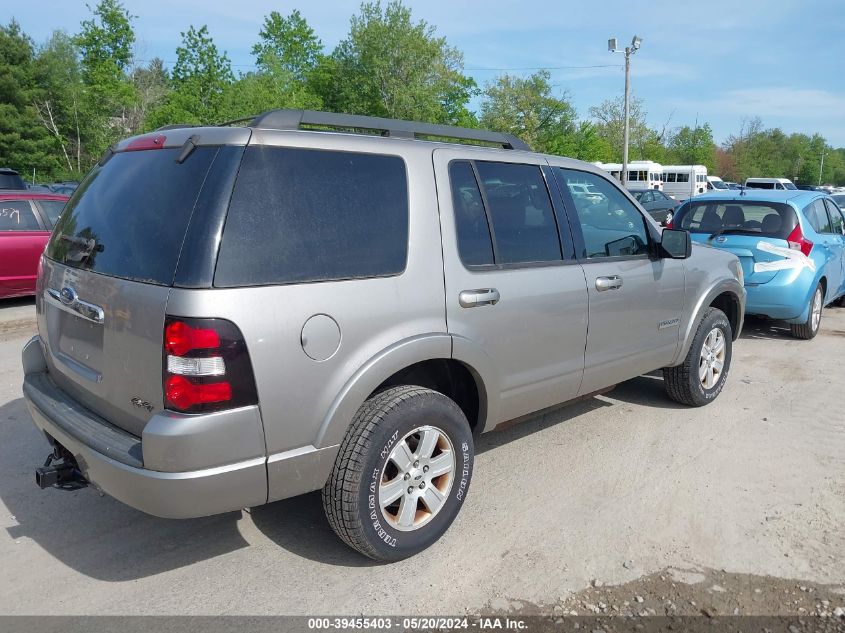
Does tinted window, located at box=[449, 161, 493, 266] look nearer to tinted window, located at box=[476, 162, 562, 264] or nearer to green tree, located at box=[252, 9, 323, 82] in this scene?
tinted window, located at box=[476, 162, 562, 264]

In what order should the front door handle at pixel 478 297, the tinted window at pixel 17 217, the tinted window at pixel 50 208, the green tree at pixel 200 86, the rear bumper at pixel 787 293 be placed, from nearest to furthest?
the front door handle at pixel 478 297 < the rear bumper at pixel 787 293 < the tinted window at pixel 17 217 < the tinted window at pixel 50 208 < the green tree at pixel 200 86

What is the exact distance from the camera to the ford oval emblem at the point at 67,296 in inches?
120

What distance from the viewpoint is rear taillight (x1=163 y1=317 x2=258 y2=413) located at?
2510 mm

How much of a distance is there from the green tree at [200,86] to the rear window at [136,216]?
32470 millimetres

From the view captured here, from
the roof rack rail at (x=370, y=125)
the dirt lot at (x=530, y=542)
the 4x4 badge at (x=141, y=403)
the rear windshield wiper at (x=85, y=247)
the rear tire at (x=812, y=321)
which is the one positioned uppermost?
the roof rack rail at (x=370, y=125)

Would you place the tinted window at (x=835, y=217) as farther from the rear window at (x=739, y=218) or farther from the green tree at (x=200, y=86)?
the green tree at (x=200, y=86)

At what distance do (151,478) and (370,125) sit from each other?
1996mm

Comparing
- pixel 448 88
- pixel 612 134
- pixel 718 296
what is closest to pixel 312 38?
pixel 448 88

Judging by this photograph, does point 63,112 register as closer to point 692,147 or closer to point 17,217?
point 17,217

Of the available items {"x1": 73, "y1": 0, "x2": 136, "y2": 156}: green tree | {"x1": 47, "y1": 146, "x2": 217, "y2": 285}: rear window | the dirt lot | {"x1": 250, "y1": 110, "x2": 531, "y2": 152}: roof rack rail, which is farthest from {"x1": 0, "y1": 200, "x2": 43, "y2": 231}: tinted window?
{"x1": 73, "y1": 0, "x2": 136, "y2": 156}: green tree

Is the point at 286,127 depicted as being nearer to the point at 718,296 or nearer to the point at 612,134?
the point at 718,296

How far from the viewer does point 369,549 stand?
9.90 ft

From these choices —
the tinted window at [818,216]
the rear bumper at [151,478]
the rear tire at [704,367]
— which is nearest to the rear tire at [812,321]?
the tinted window at [818,216]

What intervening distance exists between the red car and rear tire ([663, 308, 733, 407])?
8.52 meters
